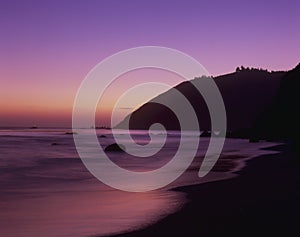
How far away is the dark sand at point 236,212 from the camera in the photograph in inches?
416

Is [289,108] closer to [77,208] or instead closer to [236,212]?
[236,212]

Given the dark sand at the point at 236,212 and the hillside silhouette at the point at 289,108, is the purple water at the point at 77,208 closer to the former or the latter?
the dark sand at the point at 236,212

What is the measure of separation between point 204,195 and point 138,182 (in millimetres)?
7178

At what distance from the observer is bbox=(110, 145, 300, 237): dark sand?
10.6 meters

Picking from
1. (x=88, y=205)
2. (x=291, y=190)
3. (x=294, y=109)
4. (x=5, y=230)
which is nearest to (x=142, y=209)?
(x=88, y=205)

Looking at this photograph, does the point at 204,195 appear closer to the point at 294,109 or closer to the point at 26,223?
the point at 26,223

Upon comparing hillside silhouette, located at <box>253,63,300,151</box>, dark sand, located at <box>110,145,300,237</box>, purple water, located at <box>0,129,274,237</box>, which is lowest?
dark sand, located at <box>110,145,300,237</box>

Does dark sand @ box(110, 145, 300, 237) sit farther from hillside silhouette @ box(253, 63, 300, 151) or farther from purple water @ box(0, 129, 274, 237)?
hillside silhouette @ box(253, 63, 300, 151)

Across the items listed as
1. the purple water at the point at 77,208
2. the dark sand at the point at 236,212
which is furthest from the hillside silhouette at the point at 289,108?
the purple water at the point at 77,208

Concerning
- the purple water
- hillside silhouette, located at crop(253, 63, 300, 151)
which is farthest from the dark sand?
hillside silhouette, located at crop(253, 63, 300, 151)

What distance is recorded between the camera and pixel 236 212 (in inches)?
509

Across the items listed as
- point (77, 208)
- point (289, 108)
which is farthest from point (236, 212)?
point (289, 108)

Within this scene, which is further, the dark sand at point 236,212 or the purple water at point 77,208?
the purple water at point 77,208

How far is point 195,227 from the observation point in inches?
437
